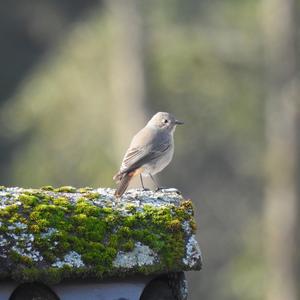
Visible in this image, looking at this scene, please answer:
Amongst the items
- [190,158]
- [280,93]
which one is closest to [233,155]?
[190,158]

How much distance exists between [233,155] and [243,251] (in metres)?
2.43

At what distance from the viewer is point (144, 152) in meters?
9.54

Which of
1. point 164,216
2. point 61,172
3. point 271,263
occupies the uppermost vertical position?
point 61,172

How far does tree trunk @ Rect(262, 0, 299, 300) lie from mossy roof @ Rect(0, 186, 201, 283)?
17288 mm

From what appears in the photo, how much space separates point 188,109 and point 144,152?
17199mm

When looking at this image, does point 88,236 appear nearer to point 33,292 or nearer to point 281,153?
point 33,292

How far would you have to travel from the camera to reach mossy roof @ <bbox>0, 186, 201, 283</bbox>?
469 centimetres

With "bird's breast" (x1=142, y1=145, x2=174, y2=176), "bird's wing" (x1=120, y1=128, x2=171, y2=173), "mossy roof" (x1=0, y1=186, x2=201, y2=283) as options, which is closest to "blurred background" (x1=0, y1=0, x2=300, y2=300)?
"bird's wing" (x1=120, y1=128, x2=171, y2=173)

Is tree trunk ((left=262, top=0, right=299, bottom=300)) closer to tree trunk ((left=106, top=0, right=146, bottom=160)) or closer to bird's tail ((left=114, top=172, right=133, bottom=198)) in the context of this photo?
tree trunk ((left=106, top=0, right=146, bottom=160))

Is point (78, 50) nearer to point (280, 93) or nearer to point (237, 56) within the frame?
point (237, 56)

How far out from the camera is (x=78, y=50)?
27406 millimetres

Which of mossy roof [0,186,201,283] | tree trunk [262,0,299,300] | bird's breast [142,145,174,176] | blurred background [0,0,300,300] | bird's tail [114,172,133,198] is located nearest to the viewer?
mossy roof [0,186,201,283]

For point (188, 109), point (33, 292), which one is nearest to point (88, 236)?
point (33, 292)

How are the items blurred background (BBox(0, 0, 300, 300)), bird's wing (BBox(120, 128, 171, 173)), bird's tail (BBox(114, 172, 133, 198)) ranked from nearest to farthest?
bird's tail (BBox(114, 172, 133, 198)) < bird's wing (BBox(120, 128, 171, 173)) < blurred background (BBox(0, 0, 300, 300))
